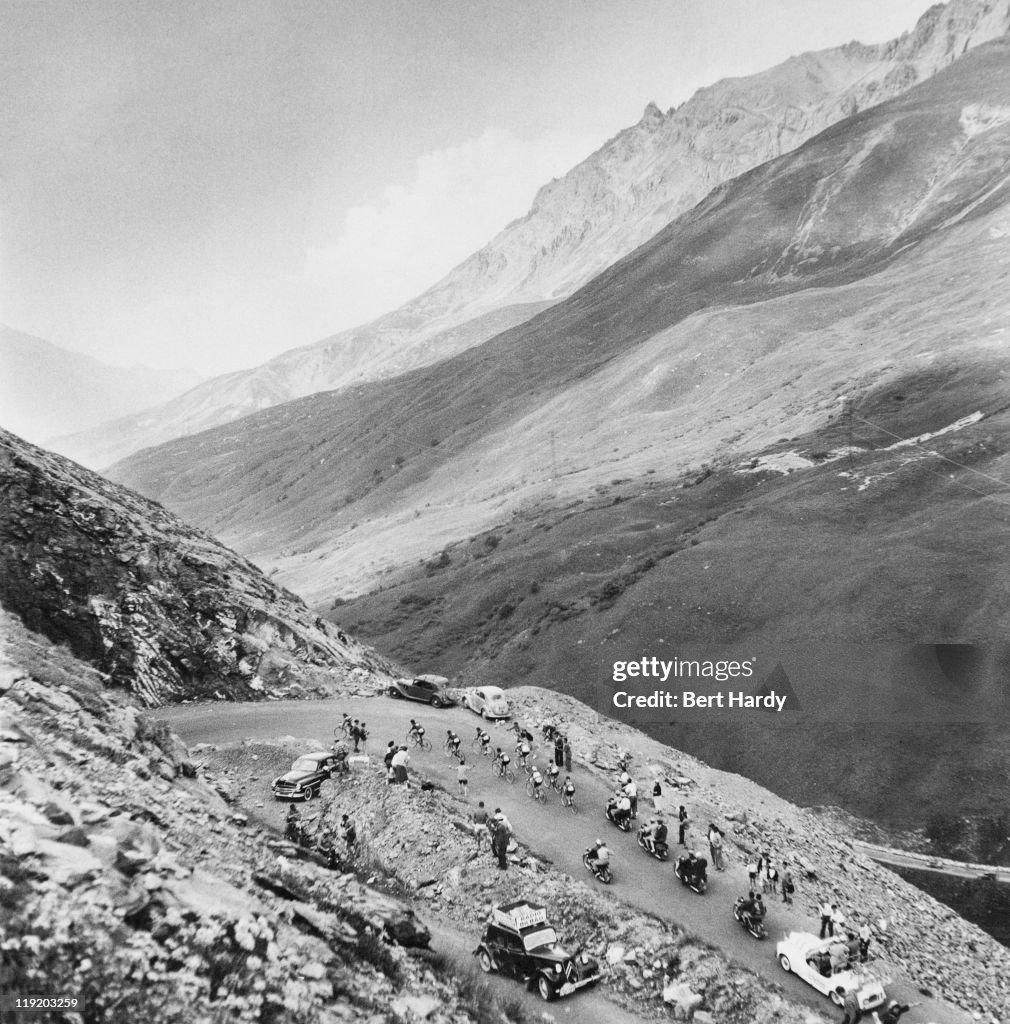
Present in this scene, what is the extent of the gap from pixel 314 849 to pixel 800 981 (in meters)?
13.9

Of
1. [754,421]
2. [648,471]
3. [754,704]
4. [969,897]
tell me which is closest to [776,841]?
[969,897]

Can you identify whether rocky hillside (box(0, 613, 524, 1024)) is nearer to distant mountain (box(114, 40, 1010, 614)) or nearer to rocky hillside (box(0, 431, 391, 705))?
rocky hillside (box(0, 431, 391, 705))

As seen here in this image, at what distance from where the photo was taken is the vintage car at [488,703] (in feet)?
115

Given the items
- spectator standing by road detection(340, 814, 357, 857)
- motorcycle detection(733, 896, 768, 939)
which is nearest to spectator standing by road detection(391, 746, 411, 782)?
spectator standing by road detection(340, 814, 357, 857)

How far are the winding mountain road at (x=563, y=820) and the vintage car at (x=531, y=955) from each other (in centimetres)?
414

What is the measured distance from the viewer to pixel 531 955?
17.1 meters

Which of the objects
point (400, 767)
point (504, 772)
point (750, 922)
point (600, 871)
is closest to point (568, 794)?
point (504, 772)

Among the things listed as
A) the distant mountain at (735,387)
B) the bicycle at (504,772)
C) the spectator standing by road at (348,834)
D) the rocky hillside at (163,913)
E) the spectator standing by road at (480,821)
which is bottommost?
the bicycle at (504,772)

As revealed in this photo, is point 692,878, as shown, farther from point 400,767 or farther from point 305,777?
point 305,777

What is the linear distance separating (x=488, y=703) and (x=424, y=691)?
3.21m

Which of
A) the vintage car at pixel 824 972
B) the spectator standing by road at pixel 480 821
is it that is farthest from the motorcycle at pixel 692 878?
the spectator standing by road at pixel 480 821

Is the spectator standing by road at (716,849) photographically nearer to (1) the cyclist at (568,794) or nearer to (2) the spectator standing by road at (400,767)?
(1) the cyclist at (568,794)

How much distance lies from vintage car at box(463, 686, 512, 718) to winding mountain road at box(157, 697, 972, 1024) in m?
0.79

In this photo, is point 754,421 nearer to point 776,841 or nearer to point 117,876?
point 776,841
